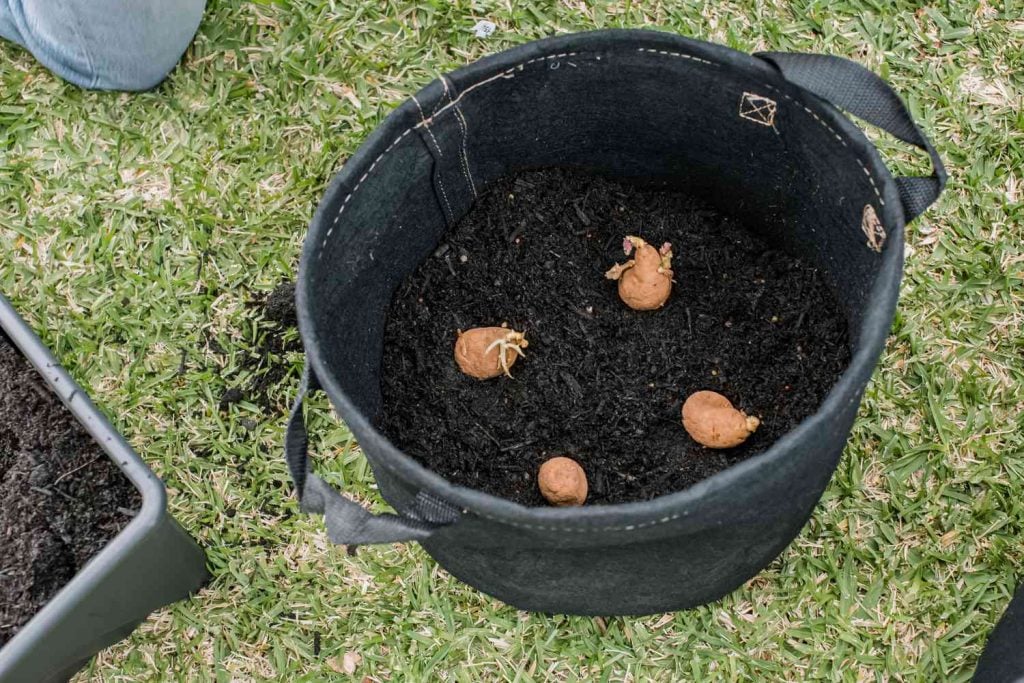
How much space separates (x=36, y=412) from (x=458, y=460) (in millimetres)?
744

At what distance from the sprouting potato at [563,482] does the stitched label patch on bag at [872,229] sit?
573mm

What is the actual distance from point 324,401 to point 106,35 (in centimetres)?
84

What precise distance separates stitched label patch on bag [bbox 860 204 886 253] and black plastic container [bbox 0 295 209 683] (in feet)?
3.57

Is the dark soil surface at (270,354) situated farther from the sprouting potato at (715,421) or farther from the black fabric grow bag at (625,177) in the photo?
the sprouting potato at (715,421)

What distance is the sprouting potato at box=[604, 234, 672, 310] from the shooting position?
5.34 feet

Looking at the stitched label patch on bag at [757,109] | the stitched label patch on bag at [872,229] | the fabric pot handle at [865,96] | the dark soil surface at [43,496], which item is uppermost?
the fabric pot handle at [865,96]

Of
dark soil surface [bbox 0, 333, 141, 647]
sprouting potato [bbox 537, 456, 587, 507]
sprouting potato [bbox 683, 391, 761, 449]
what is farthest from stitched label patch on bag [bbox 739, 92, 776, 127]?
dark soil surface [bbox 0, 333, 141, 647]

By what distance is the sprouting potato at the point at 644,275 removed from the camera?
1629 millimetres

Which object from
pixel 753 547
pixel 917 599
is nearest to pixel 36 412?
pixel 753 547

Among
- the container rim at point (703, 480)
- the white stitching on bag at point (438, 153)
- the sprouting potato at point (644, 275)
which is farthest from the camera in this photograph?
the sprouting potato at point (644, 275)

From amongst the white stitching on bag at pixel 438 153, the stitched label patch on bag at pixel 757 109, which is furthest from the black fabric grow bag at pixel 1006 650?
the white stitching on bag at pixel 438 153

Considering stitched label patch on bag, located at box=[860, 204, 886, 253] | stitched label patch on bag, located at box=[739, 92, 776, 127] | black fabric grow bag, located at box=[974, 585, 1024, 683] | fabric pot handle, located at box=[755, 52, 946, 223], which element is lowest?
black fabric grow bag, located at box=[974, 585, 1024, 683]

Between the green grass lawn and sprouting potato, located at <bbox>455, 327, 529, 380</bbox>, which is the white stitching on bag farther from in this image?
the green grass lawn

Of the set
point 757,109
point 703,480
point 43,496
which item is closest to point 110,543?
point 43,496
